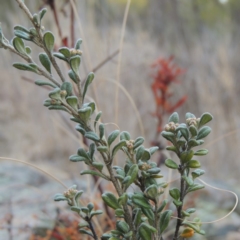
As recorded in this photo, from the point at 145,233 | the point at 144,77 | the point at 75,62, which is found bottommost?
the point at 145,233

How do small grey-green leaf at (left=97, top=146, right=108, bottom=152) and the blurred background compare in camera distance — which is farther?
the blurred background

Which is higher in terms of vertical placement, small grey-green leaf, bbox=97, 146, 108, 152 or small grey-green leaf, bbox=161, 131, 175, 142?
small grey-green leaf, bbox=161, 131, 175, 142

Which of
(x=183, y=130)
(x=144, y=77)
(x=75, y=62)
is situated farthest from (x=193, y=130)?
(x=144, y=77)

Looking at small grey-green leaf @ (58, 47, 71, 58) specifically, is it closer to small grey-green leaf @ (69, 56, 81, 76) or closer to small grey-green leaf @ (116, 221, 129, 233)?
small grey-green leaf @ (69, 56, 81, 76)

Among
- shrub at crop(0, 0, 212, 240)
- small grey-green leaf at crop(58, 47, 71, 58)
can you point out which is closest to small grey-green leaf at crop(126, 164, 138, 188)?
shrub at crop(0, 0, 212, 240)

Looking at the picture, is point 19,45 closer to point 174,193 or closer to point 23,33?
point 23,33

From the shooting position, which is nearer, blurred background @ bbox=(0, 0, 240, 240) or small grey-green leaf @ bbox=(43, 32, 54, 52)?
small grey-green leaf @ bbox=(43, 32, 54, 52)

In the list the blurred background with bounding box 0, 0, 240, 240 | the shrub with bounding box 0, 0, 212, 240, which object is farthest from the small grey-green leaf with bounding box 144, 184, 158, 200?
the blurred background with bounding box 0, 0, 240, 240

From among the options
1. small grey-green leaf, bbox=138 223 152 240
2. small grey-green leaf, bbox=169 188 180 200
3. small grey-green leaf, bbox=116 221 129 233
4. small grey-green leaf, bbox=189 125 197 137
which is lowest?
small grey-green leaf, bbox=138 223 152 240

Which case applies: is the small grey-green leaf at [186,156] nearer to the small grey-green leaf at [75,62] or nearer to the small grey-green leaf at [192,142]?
the small grey-green leaf at [192,142]

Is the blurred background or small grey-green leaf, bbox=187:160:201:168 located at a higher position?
the blurred background

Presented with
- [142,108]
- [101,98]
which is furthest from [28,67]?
[142,108]

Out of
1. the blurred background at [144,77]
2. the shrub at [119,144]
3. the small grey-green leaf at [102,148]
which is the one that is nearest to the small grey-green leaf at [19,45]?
the shrub at [119,144]

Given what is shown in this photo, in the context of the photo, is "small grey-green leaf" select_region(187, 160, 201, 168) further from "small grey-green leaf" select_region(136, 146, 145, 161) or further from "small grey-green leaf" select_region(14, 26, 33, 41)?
"small grey-green leaf" select_region(14, 26, 33, 41)
